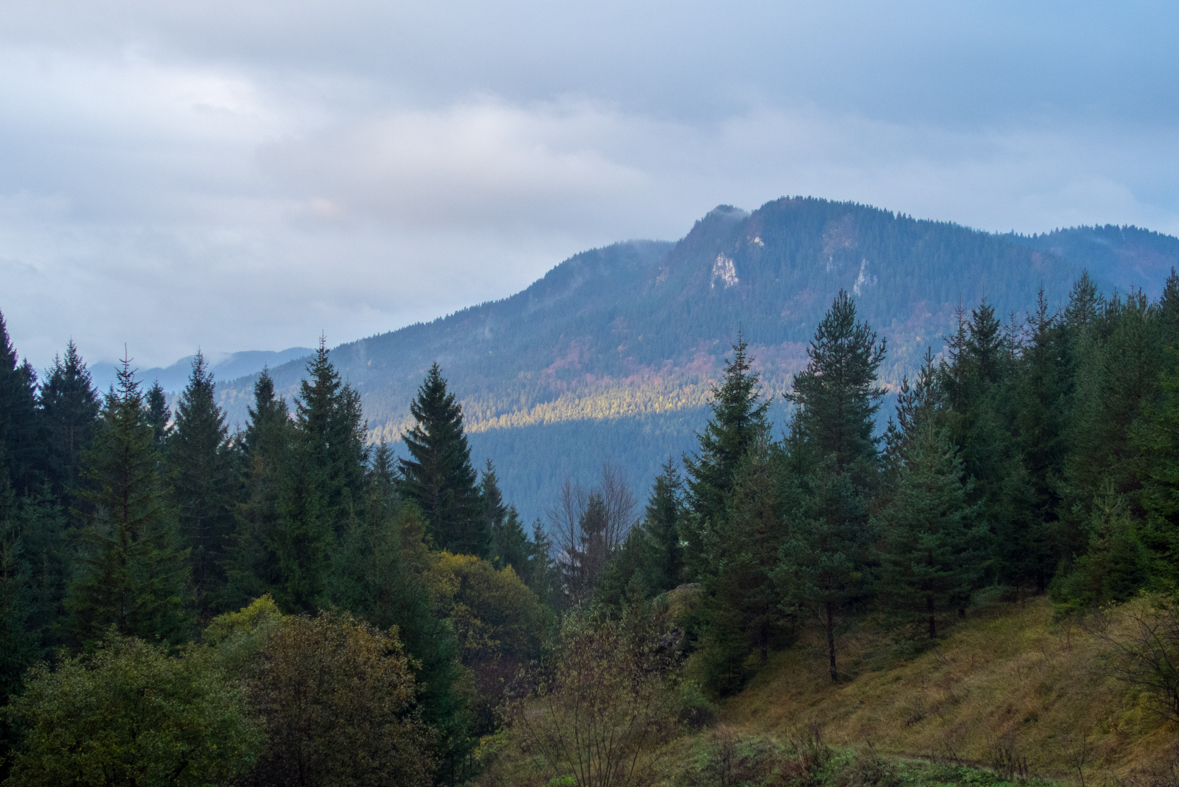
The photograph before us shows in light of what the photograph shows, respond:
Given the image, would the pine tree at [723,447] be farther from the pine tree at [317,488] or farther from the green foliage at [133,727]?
the green foliage at [133,727]

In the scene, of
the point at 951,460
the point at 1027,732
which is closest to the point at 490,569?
the point at 951,460

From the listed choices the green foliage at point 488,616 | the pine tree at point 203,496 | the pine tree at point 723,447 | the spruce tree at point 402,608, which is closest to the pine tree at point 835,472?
the pine tree at point 723,447

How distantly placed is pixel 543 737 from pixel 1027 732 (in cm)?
1296

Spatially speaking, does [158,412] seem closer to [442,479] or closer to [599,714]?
[442,479]

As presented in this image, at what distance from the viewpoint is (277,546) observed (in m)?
37.0

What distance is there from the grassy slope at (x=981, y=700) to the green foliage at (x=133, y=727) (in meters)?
17.6

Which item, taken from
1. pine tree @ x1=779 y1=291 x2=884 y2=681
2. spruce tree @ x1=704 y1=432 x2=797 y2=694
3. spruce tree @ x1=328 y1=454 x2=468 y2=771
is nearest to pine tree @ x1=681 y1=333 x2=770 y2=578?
pine tree @ x1=779 y1=291 x2=884 y2=681

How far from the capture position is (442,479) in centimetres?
5400

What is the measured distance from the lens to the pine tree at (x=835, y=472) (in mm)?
31016

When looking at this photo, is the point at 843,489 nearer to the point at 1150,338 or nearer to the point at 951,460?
the point at 951,460

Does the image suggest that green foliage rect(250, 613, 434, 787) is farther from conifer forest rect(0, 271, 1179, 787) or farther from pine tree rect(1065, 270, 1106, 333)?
pine tree rect(1065, 270, 1106, 333)

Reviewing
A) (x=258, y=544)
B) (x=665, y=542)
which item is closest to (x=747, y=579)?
(x=665, y=542)

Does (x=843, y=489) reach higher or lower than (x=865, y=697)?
higher

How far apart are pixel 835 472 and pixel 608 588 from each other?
15.7m
